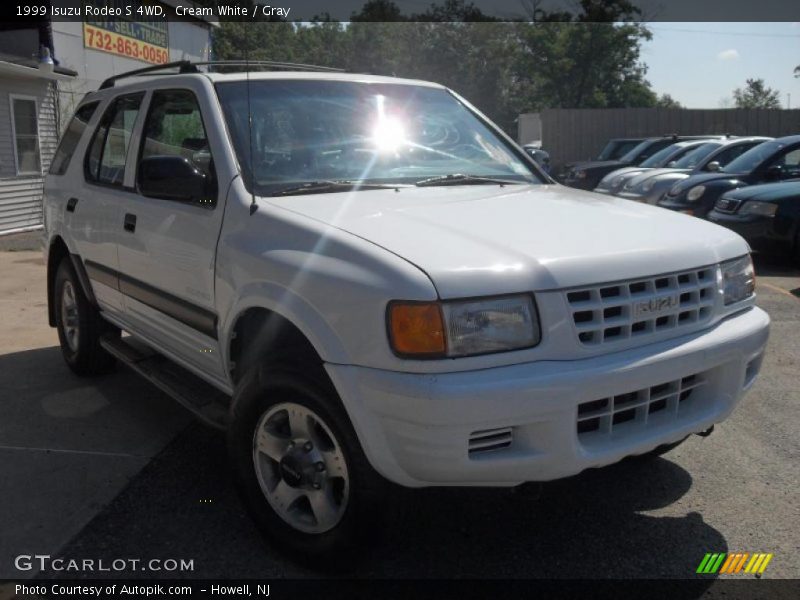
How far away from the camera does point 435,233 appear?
2.91 metres

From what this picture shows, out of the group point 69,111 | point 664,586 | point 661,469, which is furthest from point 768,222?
point 69,111

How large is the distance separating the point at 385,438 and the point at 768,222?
8530 mm

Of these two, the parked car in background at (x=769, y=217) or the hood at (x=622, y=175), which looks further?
the hood at (x=622, y=175)

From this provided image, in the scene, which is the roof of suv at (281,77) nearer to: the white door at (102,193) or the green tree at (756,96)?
the white door at (102,193)

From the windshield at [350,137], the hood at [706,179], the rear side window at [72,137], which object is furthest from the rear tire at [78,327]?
the hood at [706,179]

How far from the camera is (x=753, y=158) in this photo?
11703 mm

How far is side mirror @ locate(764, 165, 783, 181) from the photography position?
37.1 feet

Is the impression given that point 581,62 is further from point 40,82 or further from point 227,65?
point 227,65

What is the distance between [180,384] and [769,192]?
836cm

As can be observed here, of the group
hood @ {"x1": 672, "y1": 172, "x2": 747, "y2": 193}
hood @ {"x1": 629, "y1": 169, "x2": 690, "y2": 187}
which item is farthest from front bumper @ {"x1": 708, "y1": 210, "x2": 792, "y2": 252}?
hood @ {"x1": 629, "y1": 169, "x2": 690, "y2": 187}

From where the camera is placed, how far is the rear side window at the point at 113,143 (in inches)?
183

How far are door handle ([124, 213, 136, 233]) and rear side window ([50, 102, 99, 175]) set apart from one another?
1.36 m

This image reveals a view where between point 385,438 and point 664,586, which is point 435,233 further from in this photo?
point 664,586

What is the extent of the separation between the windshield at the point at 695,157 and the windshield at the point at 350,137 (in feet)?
35.8
